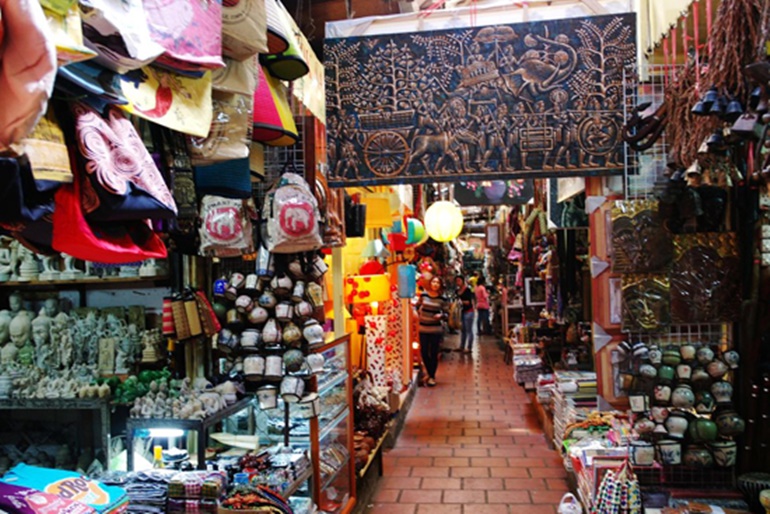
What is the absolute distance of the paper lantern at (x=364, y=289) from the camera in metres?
7.34

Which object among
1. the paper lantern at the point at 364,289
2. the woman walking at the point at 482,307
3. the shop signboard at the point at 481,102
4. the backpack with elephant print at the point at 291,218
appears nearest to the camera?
the backpack with elephant print at the point at 291,218

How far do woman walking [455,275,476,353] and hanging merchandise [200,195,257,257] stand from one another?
9.79 meters

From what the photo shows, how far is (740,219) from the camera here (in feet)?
13.4

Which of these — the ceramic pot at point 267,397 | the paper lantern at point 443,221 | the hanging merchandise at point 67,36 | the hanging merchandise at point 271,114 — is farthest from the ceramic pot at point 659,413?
the paper lantern at point 443,221

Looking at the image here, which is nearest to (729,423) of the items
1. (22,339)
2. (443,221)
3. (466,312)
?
(22,339)

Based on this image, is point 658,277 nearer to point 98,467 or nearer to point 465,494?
point 465,494

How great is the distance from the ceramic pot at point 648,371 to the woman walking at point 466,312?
9.40 m

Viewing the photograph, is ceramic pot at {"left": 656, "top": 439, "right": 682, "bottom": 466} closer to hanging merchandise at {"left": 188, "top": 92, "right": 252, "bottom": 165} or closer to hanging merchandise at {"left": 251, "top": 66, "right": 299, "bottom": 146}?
hanging merchandise at {"left": 251, "top": 66, "right": 299, "bottom": 146}

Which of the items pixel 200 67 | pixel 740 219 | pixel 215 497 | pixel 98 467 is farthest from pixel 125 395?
pixel 740 219

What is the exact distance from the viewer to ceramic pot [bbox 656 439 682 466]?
12.9 ft

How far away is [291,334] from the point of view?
4.08 metres

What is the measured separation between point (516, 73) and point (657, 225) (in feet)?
4.50

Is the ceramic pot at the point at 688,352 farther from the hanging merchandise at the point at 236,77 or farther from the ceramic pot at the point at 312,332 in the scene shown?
the hanging merchandise at the point at 236,77

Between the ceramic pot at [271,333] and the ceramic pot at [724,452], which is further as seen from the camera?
the ceramic pot at [271,333]
